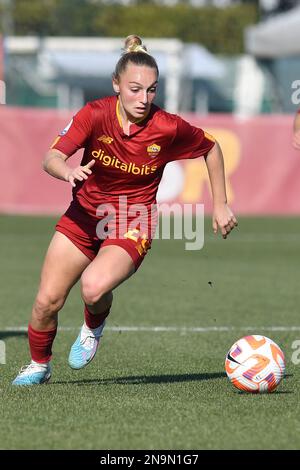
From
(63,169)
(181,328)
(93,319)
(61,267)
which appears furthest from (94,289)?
(181,328)

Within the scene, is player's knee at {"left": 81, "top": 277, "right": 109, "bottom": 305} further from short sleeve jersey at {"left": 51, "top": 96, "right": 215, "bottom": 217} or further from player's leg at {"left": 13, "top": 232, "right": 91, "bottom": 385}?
short sleeve jersey at {"left": 51, "top": 96, "right": 215, "bottom": 217}

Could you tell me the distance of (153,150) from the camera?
6.75 m

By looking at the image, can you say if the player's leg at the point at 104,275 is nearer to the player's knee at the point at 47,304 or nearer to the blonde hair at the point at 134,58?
the player's knee at the point at 47,304

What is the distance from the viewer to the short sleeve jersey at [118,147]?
6.65m

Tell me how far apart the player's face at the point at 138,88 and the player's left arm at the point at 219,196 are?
66 cm

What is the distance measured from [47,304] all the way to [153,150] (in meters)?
1.14

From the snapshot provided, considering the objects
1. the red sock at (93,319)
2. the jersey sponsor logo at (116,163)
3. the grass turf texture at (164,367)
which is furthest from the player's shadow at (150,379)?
the jersey sponsor logo at (116,163)

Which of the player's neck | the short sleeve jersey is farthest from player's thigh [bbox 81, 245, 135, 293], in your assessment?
the player's neck

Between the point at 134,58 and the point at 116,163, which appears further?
the point at 116,163

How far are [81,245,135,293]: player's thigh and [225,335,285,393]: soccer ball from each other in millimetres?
831

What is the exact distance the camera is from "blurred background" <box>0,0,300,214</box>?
21.5m

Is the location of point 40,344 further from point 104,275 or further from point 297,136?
point 297,136

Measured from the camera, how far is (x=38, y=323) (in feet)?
22.7

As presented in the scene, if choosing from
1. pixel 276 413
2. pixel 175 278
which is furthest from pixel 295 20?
pixel 276 413
